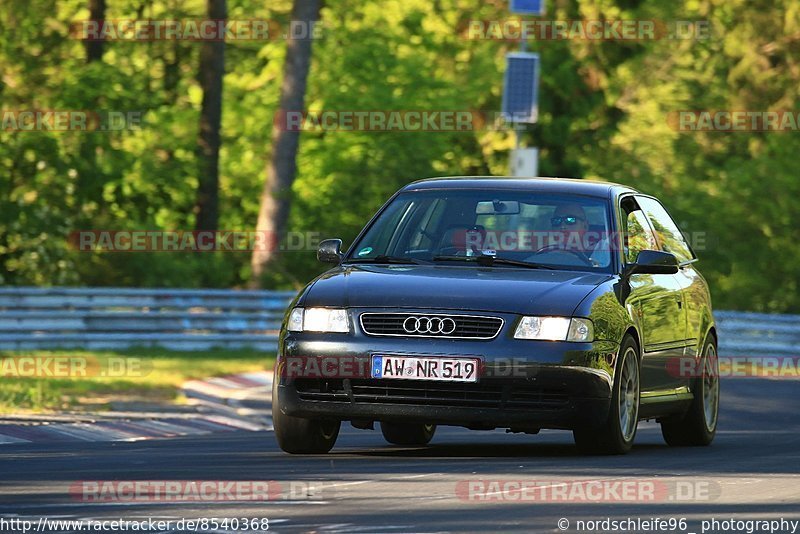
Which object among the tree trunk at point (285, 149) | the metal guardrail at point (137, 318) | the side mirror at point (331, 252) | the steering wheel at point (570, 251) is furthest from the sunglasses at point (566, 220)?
the tree trunk at point (285, 149)

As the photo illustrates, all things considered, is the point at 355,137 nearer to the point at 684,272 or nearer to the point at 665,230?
the point at 665,230

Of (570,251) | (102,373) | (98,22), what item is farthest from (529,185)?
(98,22)

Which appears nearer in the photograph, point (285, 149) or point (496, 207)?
point (496, 207)

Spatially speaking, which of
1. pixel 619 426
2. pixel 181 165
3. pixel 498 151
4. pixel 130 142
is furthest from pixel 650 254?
pixel 498 151

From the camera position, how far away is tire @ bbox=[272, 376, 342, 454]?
11484 mm

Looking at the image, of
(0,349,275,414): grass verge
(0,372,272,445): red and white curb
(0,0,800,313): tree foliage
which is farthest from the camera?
(0,0,800,313): tree foliage

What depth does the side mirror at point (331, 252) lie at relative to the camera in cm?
1219

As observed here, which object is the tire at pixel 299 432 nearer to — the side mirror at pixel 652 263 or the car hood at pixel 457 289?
the car hood at pixel 457 289

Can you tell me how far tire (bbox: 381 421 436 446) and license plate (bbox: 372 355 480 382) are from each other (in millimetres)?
2104

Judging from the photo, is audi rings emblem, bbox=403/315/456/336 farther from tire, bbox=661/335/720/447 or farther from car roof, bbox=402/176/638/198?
tire, bbox=661/335/720/447

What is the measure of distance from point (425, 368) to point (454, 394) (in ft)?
0.75

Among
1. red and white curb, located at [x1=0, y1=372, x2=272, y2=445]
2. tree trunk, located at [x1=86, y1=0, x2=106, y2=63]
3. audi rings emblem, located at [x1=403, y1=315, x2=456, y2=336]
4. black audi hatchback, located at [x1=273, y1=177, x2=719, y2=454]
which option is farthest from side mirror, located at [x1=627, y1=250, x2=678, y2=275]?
tree trunk, located at [x1=86, y1=0, x2=106, y2=63]

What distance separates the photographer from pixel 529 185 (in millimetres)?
12406

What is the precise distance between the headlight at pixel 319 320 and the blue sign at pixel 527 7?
14.9 meters
